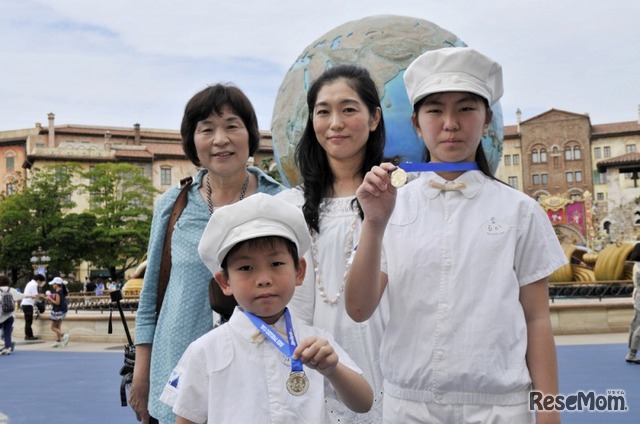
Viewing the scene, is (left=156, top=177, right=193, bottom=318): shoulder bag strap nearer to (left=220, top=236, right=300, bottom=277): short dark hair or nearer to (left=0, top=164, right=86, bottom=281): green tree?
(left=220, top=236, right=300, bottom=277): short dark hair

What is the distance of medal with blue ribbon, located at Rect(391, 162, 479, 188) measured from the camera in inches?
65.4

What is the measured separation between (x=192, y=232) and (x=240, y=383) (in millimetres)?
959

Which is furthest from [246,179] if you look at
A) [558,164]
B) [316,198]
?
[558,164]

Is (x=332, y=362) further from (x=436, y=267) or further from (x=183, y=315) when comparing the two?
(x=183, y=315)

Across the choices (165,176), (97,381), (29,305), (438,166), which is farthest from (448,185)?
(165,176)

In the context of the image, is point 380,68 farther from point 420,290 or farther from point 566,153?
point 566,153

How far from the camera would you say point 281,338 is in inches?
67.4

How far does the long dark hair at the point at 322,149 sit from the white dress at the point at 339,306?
14cm

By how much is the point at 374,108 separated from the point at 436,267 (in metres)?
0.86

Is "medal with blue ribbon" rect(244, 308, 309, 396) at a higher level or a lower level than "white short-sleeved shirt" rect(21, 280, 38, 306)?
higher

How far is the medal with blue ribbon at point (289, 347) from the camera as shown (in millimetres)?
1691

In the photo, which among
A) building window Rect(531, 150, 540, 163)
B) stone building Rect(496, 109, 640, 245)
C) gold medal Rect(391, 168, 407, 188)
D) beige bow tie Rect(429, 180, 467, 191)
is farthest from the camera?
building window Rect(531, 150, 540, 163)

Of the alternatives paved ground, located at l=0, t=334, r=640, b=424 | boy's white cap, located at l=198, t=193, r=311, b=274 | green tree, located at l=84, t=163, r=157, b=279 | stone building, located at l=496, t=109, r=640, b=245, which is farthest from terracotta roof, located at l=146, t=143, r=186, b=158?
boy's white cap, located at l=198, t=193, r=311, b=274

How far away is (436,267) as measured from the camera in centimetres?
183
